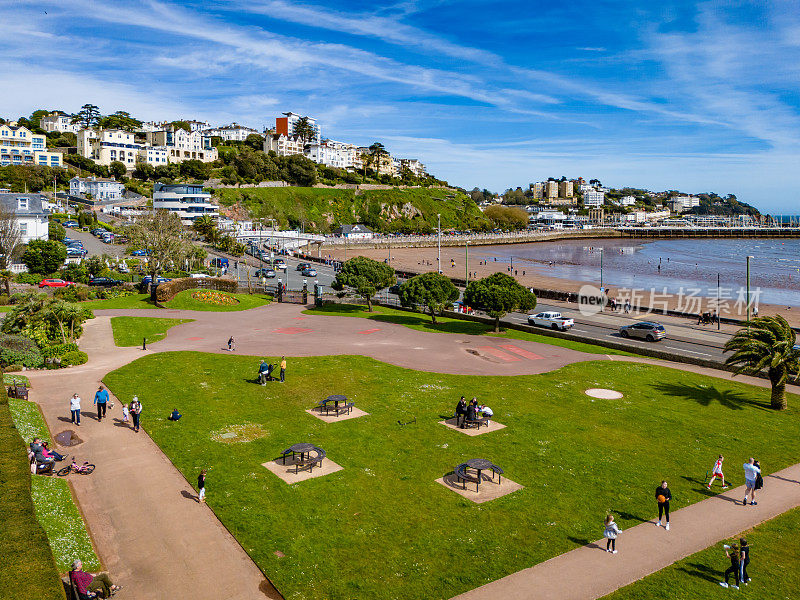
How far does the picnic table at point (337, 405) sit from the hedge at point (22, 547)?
11499mm

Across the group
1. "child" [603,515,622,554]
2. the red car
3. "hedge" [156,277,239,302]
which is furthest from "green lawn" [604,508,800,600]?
the red car

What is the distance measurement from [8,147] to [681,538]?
179 metres

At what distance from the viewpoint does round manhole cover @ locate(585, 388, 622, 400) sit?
2817 centimetres

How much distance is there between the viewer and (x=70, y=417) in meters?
24.0

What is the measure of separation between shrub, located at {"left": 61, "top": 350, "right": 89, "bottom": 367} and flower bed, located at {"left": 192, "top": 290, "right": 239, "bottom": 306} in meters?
21.0

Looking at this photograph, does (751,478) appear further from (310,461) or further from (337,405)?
(337,405)

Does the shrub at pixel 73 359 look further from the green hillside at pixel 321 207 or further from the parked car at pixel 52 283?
the green hillside at pixel 321 207

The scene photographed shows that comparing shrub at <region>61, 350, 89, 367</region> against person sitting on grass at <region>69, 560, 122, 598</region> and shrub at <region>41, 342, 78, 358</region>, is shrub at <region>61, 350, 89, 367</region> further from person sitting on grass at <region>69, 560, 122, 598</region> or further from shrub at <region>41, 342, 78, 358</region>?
person sitting on grass at <region>69, 560, 122, 598</region>

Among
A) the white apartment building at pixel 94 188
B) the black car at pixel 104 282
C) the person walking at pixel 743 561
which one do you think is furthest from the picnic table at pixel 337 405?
the white apartment building at pixel 94 188

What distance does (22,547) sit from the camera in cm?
1178

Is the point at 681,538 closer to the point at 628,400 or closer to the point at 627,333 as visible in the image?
the point at 628,400

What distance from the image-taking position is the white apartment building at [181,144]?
602 feet

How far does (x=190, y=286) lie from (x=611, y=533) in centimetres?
4882

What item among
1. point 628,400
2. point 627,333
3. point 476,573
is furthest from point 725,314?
point 476,573
